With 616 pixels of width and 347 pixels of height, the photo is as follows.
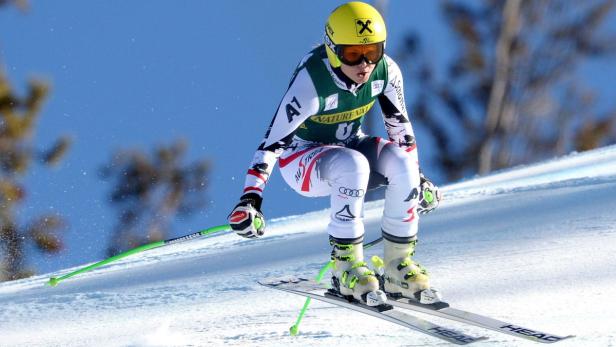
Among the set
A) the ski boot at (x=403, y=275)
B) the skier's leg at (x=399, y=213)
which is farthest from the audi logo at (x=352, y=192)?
the ski boot at (x=403, y=275)

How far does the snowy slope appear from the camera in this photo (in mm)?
3967

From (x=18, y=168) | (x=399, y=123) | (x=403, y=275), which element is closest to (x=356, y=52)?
(x=399, y=123)

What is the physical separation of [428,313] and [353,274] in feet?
1.10

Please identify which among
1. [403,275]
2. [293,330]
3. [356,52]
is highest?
[356,52]

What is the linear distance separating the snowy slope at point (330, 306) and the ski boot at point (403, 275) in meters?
0.16

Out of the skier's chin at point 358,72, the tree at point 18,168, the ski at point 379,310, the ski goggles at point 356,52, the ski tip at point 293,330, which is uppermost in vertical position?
the tree at point 18,168

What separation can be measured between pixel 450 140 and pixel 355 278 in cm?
1826

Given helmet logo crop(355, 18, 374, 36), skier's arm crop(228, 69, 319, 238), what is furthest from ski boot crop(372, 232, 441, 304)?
helmet logo crop(355, 18, 374, 36)

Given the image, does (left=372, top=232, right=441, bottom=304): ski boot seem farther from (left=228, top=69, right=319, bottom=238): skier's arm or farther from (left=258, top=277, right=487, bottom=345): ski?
(left=228, top=69, right=319, bottom=238): skier's arm

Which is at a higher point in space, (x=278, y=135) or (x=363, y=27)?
(x=363, y=27)

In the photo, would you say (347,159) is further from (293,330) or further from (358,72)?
(293,330)

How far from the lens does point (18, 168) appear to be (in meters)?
17.4

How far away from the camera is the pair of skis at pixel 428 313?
11.0 feet

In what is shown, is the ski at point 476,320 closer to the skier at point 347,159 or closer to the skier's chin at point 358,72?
the skier at point 347,159
